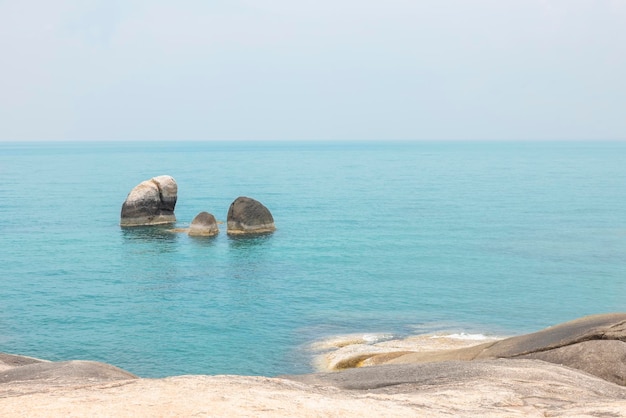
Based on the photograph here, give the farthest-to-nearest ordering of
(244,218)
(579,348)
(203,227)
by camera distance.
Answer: (244,218), (203,227), (579,348)

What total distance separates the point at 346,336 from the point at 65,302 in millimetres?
21140

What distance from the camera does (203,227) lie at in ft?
231

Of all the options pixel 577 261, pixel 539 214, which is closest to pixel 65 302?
pixel 577 261

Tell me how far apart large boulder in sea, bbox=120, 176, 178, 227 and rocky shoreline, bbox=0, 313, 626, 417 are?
181 ft

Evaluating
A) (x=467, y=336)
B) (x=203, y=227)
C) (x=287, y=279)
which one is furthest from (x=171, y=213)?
(x=467, y=336)

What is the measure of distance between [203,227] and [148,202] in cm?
1036

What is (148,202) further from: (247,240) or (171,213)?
(247,240)

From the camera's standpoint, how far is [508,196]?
382ft

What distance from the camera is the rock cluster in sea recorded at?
71.6 meters

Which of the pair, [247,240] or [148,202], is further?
[148,202]

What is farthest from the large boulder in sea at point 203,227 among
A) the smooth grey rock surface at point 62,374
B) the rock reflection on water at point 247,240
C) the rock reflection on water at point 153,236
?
the smooth grey rock surface at point 62,374

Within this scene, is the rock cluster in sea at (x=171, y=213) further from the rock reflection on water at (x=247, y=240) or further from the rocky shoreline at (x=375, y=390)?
the rocky shoreline at (x=375, y=390)

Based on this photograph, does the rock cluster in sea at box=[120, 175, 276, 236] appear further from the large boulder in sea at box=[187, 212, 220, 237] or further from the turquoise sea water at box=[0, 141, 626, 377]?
the turquoise sea water at box=[0, 141, 626, 377]

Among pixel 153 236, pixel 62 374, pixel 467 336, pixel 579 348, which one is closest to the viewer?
pixel 62 374
